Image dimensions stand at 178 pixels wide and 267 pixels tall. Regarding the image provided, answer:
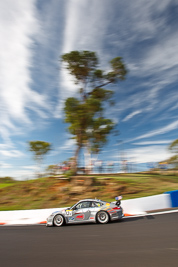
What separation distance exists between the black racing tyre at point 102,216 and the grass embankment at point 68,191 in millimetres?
7960

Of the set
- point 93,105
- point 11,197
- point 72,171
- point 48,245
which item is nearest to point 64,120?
point 93,105

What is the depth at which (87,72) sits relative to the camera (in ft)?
73.9

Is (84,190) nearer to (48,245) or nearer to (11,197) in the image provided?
(11,197)

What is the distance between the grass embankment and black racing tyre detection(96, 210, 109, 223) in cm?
796

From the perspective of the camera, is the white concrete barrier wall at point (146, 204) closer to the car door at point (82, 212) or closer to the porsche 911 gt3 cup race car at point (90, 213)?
the porsche 911 gt3 cup race car at point (90, 213)

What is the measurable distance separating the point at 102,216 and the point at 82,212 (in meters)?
0.90

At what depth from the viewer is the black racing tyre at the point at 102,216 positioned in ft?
29.7

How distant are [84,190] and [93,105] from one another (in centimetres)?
792

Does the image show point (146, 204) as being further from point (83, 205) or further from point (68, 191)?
point (68, 191)

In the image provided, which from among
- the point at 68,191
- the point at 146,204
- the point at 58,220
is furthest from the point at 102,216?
the point at 68,191

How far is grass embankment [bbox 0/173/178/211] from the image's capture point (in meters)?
17.6

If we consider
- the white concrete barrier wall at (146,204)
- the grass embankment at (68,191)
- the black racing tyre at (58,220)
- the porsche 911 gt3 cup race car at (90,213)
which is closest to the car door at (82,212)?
the porsche 911 gt3 cup race car at (90,213)

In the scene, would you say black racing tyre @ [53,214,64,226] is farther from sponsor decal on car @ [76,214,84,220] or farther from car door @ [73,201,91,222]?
sponsor decal on car @ [76,214,84,220]

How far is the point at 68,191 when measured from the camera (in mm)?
19109
